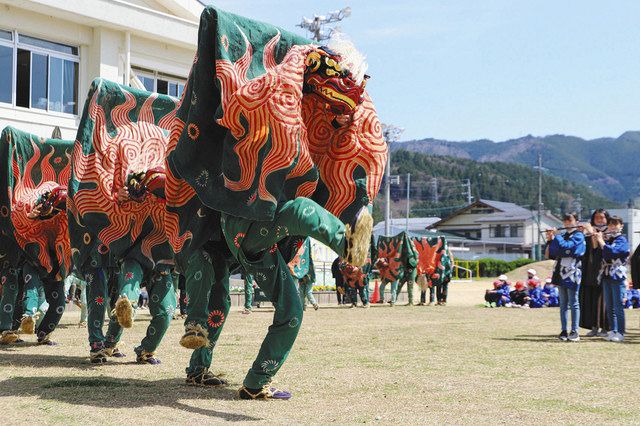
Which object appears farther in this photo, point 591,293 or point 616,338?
point 591,293

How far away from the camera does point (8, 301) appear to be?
493 inches

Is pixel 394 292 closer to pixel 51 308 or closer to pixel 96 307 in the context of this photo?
pixel 51 308

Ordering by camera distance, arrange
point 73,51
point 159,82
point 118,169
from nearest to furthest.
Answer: point 118,169 → point 73,51 → point 159,82

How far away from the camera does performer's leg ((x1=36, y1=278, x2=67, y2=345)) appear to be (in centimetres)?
1233

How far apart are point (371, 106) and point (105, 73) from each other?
872 inches

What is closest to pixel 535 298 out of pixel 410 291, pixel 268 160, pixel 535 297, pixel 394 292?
pixel 535 297

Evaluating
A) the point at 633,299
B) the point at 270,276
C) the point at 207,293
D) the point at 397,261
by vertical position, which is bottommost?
the point at 633,299

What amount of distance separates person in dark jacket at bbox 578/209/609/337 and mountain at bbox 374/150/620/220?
12544 centimetres

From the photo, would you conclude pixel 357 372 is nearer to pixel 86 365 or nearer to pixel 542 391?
pixel 542 391

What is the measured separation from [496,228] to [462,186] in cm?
5335

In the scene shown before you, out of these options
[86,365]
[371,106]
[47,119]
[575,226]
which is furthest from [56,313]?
[47,119]

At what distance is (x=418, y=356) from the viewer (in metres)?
10.7

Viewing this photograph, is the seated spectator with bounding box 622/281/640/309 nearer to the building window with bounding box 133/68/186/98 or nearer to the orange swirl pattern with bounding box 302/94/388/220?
the building window with bounding box 133/68/186/98

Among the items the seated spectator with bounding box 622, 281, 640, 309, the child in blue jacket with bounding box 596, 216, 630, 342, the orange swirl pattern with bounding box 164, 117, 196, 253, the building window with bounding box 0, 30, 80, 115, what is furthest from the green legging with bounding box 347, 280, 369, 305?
the orange swirl pattern with bounding box 164, 117, 196, 253
